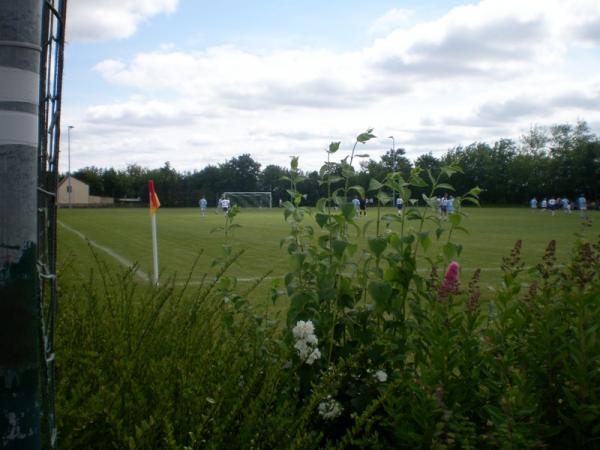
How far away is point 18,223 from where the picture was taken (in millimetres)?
1772

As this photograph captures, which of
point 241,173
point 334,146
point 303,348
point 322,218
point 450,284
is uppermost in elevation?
point 241,173

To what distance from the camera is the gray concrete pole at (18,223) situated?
1757 millimetres

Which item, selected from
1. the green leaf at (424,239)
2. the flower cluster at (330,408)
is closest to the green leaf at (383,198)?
the green leaf at (424,239)

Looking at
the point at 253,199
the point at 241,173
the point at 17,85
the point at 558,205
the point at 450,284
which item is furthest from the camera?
the point at 241,173

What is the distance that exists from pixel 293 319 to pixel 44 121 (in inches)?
63.8

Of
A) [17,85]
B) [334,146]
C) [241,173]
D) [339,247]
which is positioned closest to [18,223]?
[17,85]

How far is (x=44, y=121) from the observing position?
2.21 m

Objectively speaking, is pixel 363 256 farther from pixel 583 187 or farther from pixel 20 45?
pixel 583 187

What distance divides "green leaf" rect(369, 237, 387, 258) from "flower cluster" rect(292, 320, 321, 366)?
Result: 23.1 inches

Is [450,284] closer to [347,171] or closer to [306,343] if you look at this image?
[306,343]

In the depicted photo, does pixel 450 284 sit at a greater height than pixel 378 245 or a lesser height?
lesser

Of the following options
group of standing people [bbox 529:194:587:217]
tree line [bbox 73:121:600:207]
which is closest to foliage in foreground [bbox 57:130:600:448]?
group of standing people [bbox 529:194:587:217]

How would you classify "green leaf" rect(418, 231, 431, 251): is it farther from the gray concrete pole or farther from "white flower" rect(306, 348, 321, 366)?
the gray concrete pole

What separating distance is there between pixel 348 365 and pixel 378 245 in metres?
0.67
